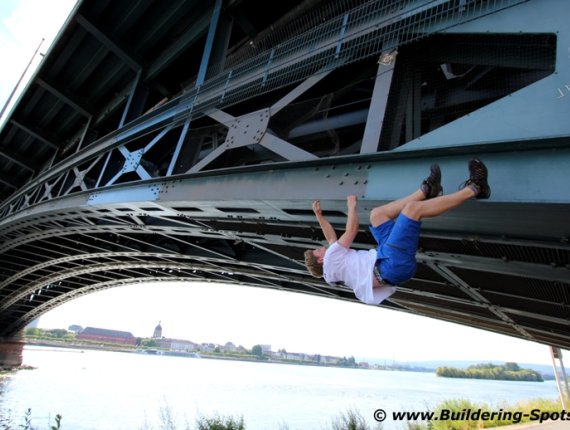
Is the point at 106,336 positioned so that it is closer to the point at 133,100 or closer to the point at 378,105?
the point at 133,100

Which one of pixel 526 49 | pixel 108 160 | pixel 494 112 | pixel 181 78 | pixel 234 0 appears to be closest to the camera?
pixel 494 112

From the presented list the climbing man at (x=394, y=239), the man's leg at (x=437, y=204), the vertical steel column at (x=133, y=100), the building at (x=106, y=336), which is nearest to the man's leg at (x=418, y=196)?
the climbing man at (x=394, y=239)

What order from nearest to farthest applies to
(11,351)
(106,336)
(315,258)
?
(315,258), (11,351), (106,336)

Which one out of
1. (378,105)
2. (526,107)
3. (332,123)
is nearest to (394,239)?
(526,107)

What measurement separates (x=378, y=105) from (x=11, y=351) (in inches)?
2071

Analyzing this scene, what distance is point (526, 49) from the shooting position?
11.7 feet

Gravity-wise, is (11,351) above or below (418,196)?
below

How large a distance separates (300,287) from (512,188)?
13.4 metres

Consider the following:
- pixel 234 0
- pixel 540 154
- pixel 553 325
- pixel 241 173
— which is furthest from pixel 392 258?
pixel 553 325

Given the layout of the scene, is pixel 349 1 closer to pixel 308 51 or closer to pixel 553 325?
pixel 308 51

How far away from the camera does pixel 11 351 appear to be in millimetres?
41781

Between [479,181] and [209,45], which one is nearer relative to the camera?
[479,181]

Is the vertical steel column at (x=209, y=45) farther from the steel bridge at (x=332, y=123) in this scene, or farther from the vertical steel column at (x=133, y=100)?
the vertical steel column at (x=133, y=100)

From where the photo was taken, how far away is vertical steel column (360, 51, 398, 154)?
13.2 ft
